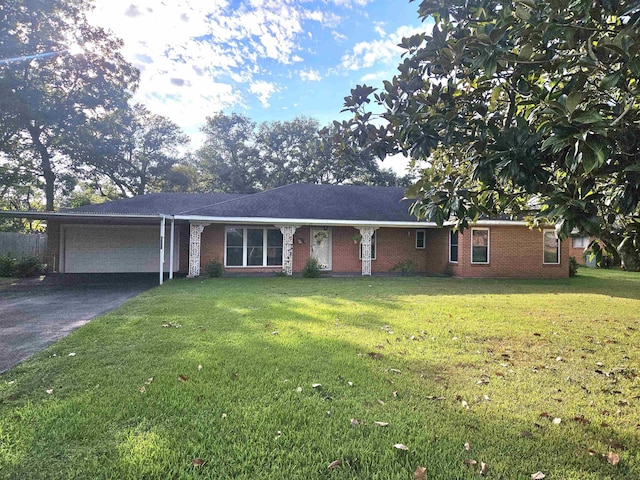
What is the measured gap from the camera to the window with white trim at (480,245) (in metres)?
15.1

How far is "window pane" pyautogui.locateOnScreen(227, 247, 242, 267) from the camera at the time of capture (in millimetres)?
15453

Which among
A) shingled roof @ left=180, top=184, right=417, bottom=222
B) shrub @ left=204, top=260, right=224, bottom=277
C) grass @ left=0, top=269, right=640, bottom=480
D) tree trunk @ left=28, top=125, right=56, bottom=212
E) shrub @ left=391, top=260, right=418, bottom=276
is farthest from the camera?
tree trunk @ left=28, top=125, right=56, bottom=212

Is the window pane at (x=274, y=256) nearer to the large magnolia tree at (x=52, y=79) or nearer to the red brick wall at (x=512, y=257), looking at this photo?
the red brick wall at (x=512, y=257)

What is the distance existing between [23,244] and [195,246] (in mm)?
10862

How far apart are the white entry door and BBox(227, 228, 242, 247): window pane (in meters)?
3.34

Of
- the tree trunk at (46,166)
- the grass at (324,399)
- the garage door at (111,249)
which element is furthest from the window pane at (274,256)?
the tree trunk at (46,166)

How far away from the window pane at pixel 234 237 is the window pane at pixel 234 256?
176 mm

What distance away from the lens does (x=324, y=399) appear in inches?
134

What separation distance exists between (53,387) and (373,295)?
7.63 meters

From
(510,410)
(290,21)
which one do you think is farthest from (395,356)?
(290,21)

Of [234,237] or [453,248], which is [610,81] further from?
[234,237]

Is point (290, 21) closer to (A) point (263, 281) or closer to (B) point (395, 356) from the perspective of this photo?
(A) point (263, 281)

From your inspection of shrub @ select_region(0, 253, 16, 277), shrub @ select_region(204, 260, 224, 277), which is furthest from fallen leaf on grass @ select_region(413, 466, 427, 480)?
shrub @ select_region(0, 253, 16, 277)

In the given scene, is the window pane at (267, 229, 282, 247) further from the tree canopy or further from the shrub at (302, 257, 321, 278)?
the tree canopy
